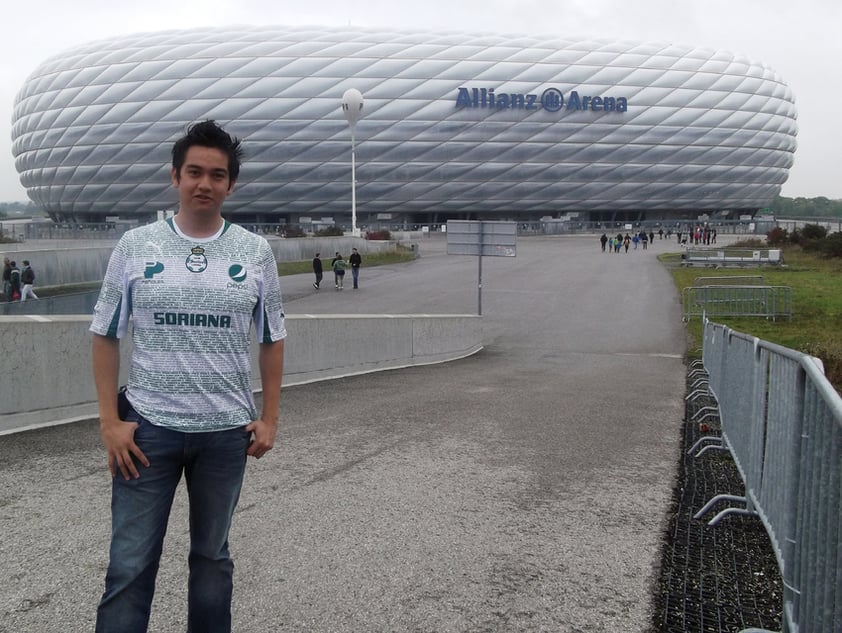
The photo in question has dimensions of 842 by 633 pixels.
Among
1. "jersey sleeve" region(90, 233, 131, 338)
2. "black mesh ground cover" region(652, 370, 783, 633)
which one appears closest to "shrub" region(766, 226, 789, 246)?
"black mesh ground cover" region(652, 370, 783, 633)

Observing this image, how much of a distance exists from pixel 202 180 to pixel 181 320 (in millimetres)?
506

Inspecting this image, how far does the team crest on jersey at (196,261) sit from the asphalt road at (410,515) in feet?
5.13

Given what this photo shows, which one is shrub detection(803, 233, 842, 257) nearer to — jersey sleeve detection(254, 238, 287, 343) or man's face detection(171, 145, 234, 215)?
jersey sleeve detection(254, 238, 287, 343)

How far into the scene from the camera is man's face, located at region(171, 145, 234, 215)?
318 centimetres

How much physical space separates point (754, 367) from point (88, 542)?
13.1 ft

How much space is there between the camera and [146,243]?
3.13 m

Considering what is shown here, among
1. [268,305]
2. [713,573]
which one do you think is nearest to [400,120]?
[713,573]

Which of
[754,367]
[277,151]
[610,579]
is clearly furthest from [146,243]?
[277,151]

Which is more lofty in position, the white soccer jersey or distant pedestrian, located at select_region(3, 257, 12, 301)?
the white soccer jersey

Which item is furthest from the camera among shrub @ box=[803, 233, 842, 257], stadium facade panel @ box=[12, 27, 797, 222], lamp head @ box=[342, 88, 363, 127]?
stadium facade panel @ box=[12, 27, 797, 222]

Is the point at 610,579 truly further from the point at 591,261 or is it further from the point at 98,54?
the point at 98,54

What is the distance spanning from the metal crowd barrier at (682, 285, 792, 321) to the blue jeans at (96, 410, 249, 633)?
67.2 ft

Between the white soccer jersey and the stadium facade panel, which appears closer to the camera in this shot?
the white soccer jersey

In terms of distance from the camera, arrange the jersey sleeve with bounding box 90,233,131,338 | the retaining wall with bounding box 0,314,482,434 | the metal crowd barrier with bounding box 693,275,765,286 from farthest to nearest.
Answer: the metal crowd barrier with bounding box 693,275,765,286 → the retaining wall with bounding box 0,314,482,434 → the jersey sleeve with bounding box 90,233,131,338
